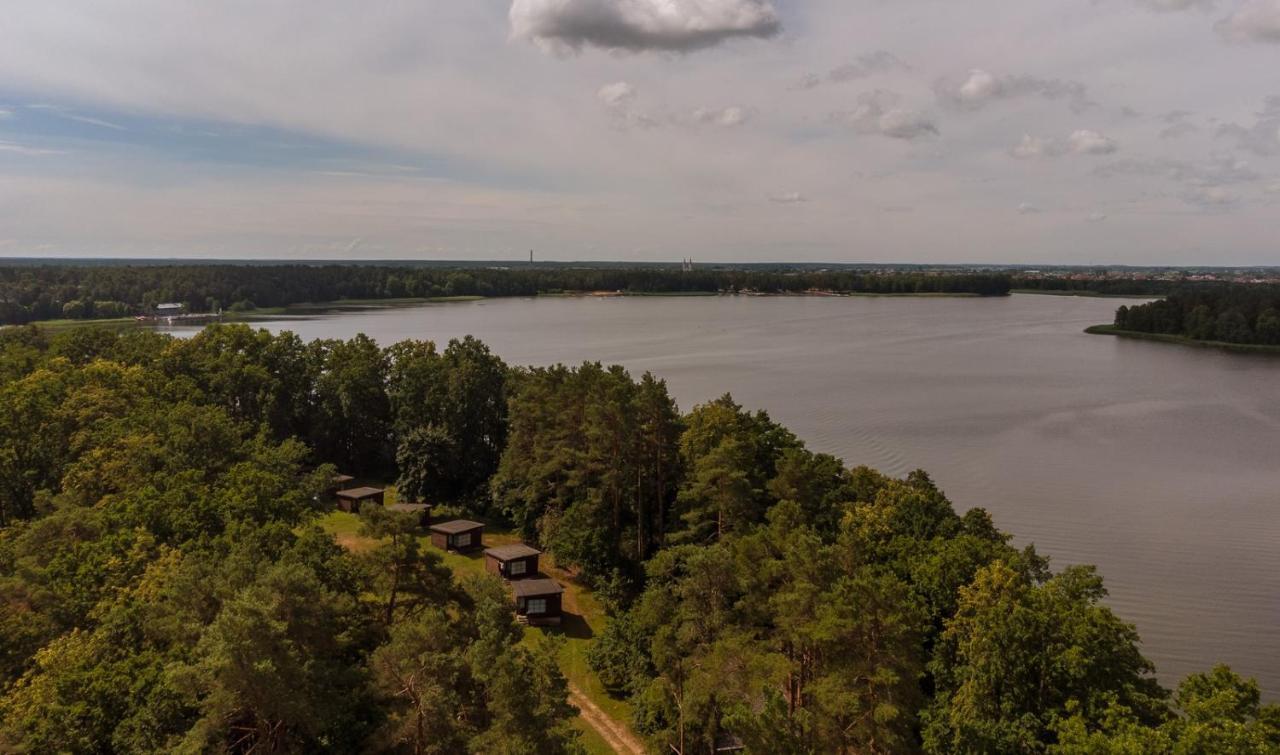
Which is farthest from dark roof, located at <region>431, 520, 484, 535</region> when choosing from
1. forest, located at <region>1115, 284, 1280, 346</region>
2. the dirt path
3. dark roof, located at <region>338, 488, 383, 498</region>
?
forest, located at <region>1115, 284, 1280, 346</region>

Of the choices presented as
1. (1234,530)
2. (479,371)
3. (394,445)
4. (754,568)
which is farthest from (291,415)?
(1234,530)

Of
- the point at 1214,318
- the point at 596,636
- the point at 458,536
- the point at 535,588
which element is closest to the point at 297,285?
the point at 458,536

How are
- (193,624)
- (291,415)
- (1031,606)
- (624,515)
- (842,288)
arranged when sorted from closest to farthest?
(193,624), (1031,606), (624,515), (291,415), (842,288)

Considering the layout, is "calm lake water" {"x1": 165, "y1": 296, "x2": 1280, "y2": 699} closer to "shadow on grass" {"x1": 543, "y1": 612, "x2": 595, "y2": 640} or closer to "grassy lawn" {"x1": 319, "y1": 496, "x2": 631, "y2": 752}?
"grassy lawn" {"x1": 319, "y1": 496, "x2": 631, "y2": 752}

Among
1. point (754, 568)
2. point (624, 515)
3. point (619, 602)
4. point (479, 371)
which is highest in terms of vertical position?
point (479, 371)

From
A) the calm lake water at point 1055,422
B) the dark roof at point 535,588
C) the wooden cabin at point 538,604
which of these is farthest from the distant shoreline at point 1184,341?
the wooden cabin at point 538,604

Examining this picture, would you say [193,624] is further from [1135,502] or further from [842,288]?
[842,288]

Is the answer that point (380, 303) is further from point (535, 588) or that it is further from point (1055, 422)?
point (535, 588)

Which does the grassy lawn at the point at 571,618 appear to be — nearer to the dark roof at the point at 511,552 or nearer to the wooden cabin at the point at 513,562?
the wooden cabin at the point at 513,562
